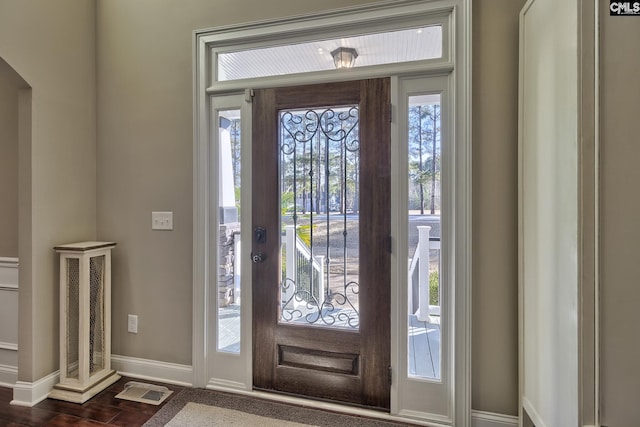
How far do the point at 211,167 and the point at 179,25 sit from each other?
40.0 inches

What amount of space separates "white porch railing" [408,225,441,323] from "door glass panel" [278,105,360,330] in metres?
0.33

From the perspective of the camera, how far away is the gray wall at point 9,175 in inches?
90.0

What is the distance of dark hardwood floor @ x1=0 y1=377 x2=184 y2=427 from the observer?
6.28 feet

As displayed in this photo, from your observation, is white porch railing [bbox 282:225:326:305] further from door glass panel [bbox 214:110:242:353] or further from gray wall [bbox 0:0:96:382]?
gray wall [bbox 0:0:96:382]

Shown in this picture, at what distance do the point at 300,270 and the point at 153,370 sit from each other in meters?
1.32

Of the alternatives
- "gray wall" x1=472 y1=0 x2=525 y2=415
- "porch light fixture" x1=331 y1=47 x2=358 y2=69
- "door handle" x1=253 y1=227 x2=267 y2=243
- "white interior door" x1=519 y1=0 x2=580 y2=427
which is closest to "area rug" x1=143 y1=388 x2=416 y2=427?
"gray wall" x1=472 y1=0 x2=525 y2=415

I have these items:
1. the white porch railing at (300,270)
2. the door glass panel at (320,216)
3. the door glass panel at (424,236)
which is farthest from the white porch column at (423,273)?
the white porch railing at (300,270)

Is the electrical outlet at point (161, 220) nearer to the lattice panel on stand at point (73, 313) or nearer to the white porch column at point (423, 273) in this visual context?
the lattice panel on stand at point (73, 313)

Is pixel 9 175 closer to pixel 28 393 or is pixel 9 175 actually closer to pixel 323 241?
pixel 28 393

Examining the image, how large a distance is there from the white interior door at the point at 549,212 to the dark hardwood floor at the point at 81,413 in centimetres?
212

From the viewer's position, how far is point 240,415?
77.8 inches

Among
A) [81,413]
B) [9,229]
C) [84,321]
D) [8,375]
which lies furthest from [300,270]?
[8,375]

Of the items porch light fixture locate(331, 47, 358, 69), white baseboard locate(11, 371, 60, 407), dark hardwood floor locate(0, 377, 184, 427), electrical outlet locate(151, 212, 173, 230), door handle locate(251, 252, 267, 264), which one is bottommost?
dark hardwood floor locate(0, 377, 184, 427)

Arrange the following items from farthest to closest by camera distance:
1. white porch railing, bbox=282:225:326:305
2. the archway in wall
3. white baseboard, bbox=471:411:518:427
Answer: the archway in wall < white porch railing, bbox=282:225:326:305 < white baseboard, bbox=471:411:518:427
